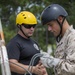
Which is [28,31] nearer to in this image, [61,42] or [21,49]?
[21,49]

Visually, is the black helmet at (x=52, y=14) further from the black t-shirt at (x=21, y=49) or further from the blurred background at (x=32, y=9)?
the blurred background at (x=32, y=9)

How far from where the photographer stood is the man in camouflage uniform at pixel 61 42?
2982 mm

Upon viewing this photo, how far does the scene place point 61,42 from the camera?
3.25 m

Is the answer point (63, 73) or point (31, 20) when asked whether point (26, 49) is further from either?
point (63, 73)

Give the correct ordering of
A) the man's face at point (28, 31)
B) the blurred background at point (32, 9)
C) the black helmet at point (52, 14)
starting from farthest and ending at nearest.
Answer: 1. the blurred background at point (32, 9)
2. the man's face at point (28, 31)
3. the black helmet at point (52, 14)

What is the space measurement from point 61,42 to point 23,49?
1026 mm

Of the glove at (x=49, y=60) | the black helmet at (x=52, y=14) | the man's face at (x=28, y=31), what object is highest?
the black helmet at (x=52, y=14)

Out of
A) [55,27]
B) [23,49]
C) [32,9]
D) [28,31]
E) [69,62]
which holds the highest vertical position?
[55,27]

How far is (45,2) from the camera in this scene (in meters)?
6.77

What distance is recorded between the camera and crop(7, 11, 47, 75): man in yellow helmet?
160 inches

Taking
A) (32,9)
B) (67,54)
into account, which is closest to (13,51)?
(67,54)

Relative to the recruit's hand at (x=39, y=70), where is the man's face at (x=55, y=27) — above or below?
above

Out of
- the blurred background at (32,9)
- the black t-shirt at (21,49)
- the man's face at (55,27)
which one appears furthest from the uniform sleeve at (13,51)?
the blurred background at (32,9)

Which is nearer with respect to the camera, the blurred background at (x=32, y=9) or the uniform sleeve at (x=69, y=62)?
the uniform sleeve at (x=69, y=62)
